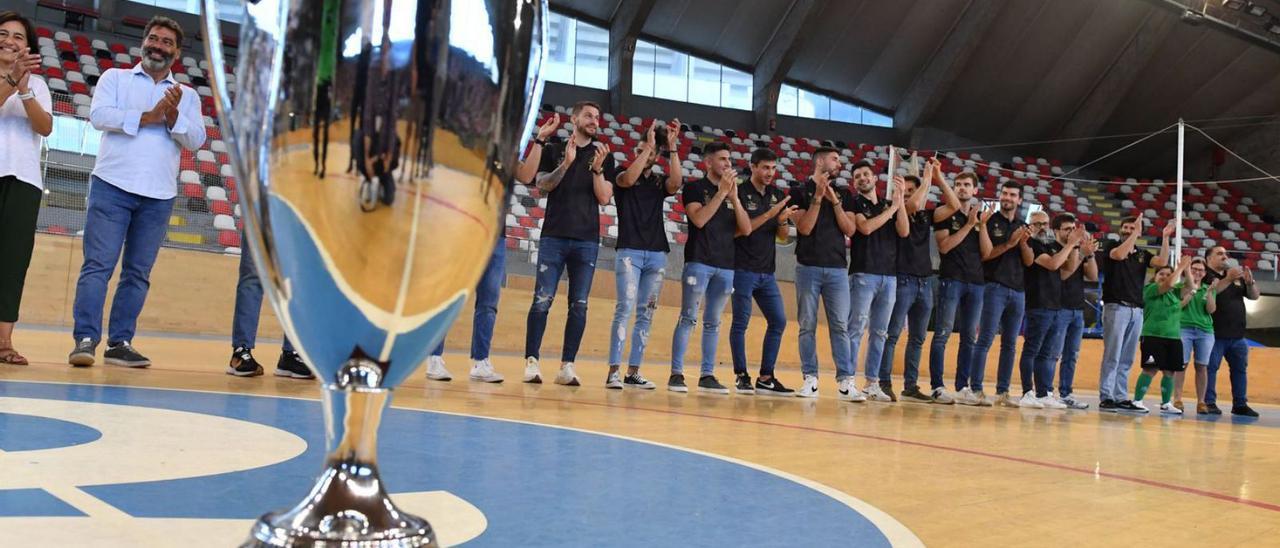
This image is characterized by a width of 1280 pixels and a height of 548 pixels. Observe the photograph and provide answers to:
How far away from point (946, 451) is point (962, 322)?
3571 mm

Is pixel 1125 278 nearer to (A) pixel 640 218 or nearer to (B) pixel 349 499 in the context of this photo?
(A) pixel 640 218

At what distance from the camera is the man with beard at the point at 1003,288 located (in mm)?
5801

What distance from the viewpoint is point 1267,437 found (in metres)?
4.23

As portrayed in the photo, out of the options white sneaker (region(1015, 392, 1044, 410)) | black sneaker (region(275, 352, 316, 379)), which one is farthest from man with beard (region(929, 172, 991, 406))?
black sneaker (region(275, 352, 316, 379))

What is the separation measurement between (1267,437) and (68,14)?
18468 mm

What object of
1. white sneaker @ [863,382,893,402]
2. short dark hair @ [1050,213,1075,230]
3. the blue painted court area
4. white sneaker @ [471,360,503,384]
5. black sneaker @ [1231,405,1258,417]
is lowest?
black sneaker @ [1231,405,1258,417]

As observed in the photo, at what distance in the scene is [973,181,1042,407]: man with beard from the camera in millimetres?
5801

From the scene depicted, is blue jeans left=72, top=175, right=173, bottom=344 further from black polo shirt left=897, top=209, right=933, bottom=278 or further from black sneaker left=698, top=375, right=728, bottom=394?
black polo shirt left=897, top=209, right=933, bottom=278

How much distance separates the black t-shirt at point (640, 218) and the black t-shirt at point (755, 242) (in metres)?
0.58

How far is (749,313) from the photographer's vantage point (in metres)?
5.19

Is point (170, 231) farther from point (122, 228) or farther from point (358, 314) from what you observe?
point (358, 314)

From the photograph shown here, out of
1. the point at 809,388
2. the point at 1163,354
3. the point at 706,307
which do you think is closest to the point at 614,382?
the point at 706,307

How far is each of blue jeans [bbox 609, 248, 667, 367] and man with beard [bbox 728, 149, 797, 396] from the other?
1.94ft

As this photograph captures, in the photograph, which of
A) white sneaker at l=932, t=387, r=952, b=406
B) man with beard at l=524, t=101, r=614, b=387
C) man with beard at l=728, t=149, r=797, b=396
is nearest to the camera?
man with beard at l=524, t=101, r=614, b=387
